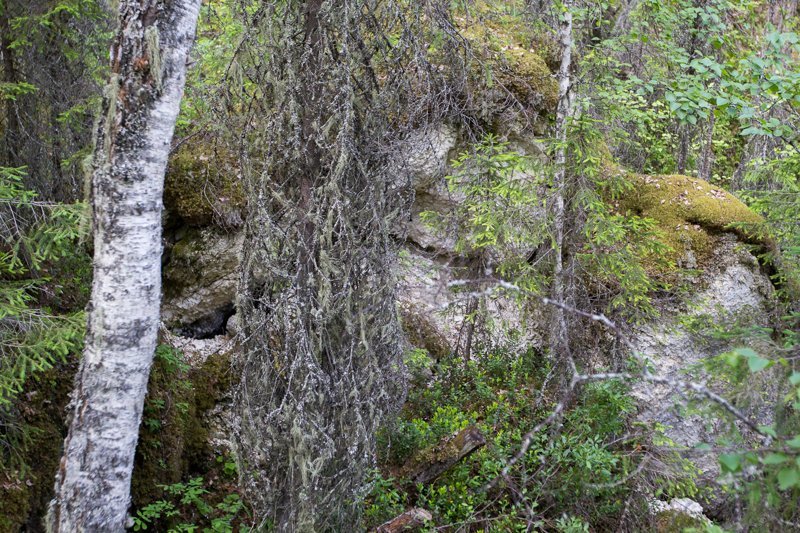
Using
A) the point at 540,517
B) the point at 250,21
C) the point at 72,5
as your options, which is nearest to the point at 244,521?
the point at 540,517

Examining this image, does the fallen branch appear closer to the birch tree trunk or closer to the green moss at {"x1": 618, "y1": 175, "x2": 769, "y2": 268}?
the birch tree trunk

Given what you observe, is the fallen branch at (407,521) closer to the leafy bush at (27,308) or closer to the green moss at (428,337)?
the green moss at (428,337)

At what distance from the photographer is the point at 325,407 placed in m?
3.92

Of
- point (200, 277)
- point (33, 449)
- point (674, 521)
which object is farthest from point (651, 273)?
point (33, 449)

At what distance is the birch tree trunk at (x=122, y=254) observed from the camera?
3344 millimetres

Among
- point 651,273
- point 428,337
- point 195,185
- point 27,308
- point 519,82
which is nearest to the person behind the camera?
point 27,308

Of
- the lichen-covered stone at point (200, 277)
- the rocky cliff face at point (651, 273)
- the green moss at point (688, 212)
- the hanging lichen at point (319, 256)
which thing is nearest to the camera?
the hanging lichen at point (319, 256)

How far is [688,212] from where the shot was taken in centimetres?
733

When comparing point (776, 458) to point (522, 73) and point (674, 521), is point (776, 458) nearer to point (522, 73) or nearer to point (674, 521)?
point (674, 521)

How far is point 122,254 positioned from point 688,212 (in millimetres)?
6812

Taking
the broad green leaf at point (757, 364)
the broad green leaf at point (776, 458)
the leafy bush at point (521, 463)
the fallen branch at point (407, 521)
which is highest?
the broad green leaf at point (757, 364)

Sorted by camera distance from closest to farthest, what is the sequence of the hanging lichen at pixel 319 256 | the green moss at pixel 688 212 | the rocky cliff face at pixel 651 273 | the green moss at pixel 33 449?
the hanging lichen at pixel 319 256, the green moss at pixel 33 449, the rocky cliff face at pixel 651 273, the green moss at pixel 688 212

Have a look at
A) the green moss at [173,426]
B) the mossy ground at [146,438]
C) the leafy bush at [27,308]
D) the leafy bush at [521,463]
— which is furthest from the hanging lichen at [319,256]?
the green moss at [173,426]

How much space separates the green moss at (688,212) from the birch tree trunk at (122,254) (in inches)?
221
